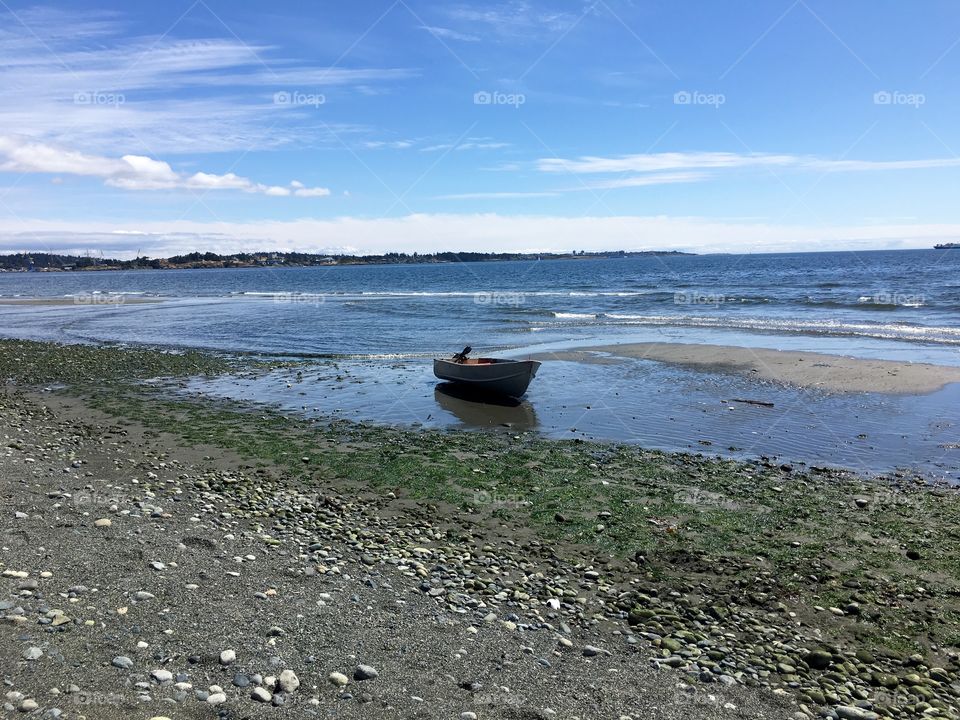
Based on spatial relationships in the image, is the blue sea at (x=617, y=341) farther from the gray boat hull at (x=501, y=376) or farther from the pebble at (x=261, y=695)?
→ the pebble at (x=261, y=695)

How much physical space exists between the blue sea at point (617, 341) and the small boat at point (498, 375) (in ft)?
2.87

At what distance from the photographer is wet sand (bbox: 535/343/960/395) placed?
22.4 meters

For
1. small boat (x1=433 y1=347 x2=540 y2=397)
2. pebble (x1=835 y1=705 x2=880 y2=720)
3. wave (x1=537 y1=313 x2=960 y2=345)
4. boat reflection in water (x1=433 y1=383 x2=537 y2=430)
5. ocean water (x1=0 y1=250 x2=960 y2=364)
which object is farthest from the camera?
ocean water (x1=0 y1=250 x2=960 y2=364)

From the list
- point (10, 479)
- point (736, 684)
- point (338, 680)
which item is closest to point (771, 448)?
point (736, 684)

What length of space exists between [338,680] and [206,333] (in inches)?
1602

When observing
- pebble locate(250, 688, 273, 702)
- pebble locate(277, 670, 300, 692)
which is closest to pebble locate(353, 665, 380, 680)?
pebble locate(277, 670, 300, 692)

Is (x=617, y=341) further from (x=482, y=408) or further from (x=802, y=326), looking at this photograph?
(x=482, y=408)

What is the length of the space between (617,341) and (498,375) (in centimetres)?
1609

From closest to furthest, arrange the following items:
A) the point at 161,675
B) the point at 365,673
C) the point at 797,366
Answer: the point at 161,675 → the point at 365,673 → the point at 797,366

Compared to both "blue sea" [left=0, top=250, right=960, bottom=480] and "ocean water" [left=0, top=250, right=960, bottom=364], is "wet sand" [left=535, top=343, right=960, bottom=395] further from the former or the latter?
"ocean water" [left=0, top=250, right=960, bottom=364]

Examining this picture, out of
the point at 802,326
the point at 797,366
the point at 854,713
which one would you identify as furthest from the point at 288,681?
the point at 802,326

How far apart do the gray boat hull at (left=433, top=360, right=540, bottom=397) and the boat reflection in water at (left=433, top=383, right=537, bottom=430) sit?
0.83 feet

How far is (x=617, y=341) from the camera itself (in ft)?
118

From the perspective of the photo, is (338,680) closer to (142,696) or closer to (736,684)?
(142,696)
